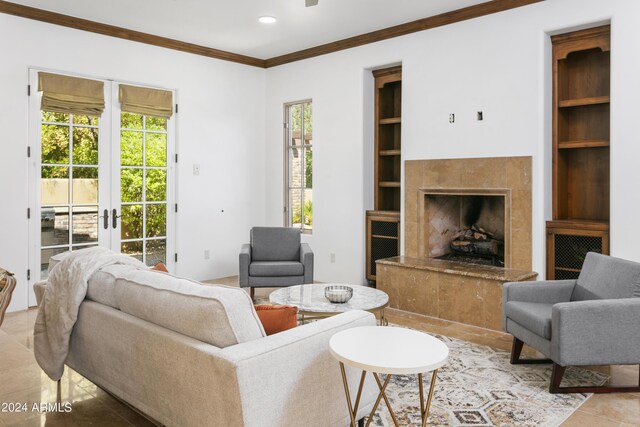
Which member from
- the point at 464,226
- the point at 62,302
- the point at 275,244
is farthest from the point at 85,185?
the point at 464,226

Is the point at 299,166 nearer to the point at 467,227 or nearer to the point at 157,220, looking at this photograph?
the point at 157,220

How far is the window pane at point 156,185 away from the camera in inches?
228

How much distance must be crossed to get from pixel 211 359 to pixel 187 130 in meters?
4.70

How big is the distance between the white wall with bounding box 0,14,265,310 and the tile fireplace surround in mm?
2408

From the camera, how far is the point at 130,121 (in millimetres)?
5625

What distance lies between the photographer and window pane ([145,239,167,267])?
19.1 ft

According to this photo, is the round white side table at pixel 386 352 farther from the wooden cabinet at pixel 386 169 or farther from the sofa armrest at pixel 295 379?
the wooden cabinet at pixel 386 169

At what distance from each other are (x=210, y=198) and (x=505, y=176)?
360cm

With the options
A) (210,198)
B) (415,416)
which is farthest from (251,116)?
(415,416)

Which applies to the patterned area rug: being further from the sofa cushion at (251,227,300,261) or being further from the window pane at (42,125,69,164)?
the window pane at (42,125,69,164)

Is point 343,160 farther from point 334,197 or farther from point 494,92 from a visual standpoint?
point 494,92

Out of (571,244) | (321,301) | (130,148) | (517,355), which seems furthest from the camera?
(130,148)

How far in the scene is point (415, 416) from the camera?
103 inches

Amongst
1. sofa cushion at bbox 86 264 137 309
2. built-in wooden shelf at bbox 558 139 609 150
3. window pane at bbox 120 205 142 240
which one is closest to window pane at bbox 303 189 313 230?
window pane at bbox 120 205 142 240
